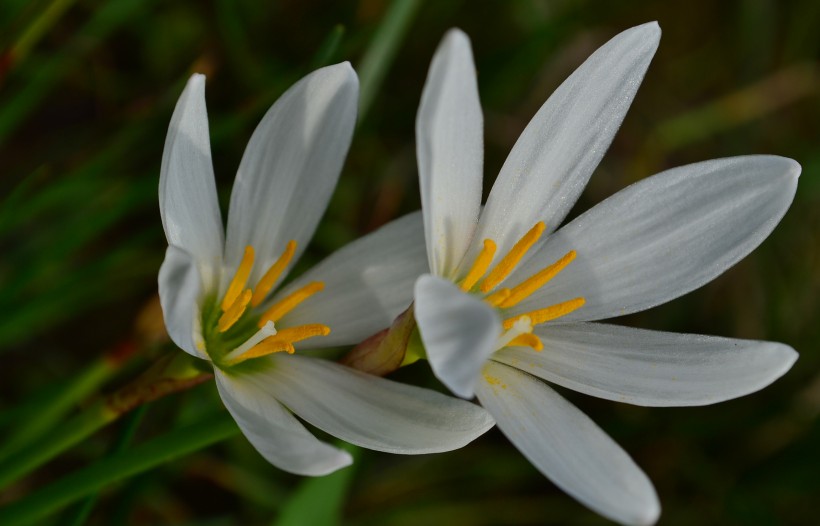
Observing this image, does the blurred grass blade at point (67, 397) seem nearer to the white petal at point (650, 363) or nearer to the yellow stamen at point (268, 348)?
the yellow stamen at point (268, 348)

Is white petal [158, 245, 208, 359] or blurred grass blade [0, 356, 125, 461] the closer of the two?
A: white petal [158, 245, 208, 359]

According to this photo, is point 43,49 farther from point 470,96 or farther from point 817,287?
point 817,287

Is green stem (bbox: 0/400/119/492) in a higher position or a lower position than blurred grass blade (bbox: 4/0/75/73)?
lower

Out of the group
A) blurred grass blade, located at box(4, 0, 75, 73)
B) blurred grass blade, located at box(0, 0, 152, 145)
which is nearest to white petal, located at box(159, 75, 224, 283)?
blurred grass blade, located at box(4, 0, 75, 73)

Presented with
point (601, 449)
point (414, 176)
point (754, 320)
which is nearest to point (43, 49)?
point (414, 176)

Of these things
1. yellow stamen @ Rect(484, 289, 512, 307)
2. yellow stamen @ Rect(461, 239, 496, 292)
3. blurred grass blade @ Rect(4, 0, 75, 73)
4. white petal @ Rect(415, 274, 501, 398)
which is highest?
blurred grass blade @ Rect(4, 0, 75, 73)

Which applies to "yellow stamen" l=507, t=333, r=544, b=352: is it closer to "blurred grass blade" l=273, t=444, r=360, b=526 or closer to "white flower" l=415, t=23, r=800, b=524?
"white flower" l=415, t=23, r=800, b=524
